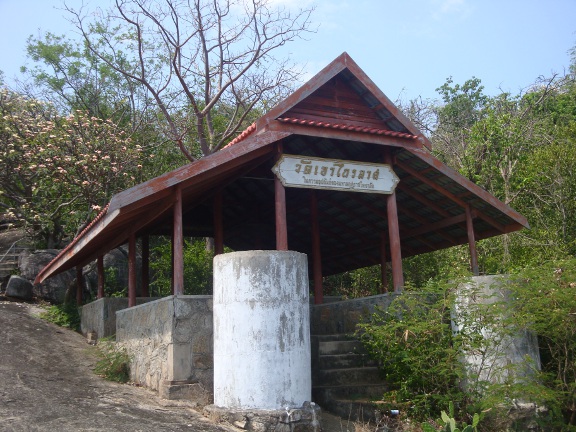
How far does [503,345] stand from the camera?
8766 mm

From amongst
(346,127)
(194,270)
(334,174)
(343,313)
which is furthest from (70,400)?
(194,270)

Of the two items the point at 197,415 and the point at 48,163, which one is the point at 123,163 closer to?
the point at 48,163

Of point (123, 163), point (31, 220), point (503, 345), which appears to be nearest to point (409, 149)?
point (503, 345)

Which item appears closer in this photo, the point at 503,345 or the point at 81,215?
the point at 503,345

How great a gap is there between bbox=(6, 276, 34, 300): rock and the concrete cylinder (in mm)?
11646

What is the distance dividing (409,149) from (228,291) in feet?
15.9

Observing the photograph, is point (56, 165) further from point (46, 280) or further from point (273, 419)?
point (273, 419)

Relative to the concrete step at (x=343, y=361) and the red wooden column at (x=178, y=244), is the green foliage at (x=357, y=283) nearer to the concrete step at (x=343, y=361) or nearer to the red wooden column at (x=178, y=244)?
the concrete step at (x=343, y=361)

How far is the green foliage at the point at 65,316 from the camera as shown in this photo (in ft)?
50.3

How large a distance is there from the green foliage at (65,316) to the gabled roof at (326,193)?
3.66 feet

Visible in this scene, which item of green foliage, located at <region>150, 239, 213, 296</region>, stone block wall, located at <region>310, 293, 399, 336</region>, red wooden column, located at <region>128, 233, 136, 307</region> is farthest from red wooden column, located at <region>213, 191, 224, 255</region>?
green foliage, located at <region>150, 239, 213, 296</region>

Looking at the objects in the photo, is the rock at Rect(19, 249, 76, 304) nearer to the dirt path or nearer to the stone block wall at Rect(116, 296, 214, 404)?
the dirt path

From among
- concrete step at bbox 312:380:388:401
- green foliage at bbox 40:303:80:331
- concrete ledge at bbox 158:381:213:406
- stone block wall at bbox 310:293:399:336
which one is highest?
green foliage at bbox 40:303:80:331

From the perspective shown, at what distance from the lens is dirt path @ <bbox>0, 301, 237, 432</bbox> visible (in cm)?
724
